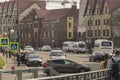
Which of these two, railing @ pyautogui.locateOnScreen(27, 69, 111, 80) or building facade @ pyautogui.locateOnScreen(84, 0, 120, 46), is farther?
building facade @ pyautogui.locateOnScreen(84, 0, 120, 46)

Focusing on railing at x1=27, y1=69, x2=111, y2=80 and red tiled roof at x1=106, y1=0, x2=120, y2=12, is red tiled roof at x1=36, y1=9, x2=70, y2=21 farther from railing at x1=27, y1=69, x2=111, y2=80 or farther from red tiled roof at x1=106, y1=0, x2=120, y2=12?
railing at x1=27, y1=69, x2=111, y2=80

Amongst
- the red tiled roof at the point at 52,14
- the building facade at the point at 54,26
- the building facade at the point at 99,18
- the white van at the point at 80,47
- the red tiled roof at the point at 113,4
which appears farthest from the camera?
the red tiled roof at the point at 52,14

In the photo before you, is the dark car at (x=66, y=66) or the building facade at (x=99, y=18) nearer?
the dark car at (x=66, y=66)

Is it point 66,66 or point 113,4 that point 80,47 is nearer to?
point 113,4

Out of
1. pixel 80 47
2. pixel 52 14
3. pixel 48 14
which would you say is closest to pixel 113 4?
pixel 80 47

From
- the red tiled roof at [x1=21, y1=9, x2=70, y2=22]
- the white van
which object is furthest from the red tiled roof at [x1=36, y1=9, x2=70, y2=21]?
the white van

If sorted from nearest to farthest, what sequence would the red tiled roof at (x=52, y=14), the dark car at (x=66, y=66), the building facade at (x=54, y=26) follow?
the dark car at (x=66, y=66), the building facade at (x=54, y=26), the red tiled roof at (x=52, y=14)

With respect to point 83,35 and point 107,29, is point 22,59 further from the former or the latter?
point 83,35

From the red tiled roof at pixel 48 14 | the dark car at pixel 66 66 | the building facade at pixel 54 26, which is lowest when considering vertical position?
the dark car at pixel 66 66

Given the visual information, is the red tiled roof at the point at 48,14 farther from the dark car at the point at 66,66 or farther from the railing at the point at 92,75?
the railing at the point at 92,75

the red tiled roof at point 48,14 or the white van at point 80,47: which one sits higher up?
the red tiled roof at point 48,14

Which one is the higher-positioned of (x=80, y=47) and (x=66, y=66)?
(x=80, y=47)

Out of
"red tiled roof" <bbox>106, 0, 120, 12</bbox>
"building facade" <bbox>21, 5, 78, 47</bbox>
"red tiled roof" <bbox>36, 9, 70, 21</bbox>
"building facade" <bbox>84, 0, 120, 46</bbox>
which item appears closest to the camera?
"red tiled roof" <bbox>106, 0, 120, 12</bbox>

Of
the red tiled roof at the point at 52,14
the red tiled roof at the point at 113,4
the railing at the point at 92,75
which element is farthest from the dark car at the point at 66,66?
the red tiled roof at the point at 52,14
